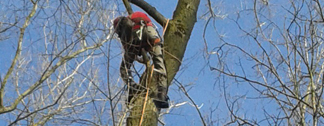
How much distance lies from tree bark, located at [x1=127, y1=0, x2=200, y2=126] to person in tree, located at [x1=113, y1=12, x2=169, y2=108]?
0.07m

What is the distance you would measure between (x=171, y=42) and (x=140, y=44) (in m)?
0.28

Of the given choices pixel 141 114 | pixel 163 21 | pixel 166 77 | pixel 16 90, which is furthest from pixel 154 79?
pixel 16 90

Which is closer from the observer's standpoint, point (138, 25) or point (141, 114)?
point (141, 114)

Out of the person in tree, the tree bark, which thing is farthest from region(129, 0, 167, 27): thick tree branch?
the person in tree

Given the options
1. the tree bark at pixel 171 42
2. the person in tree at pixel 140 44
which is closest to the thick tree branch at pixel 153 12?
the tree bark at pixel 171 42

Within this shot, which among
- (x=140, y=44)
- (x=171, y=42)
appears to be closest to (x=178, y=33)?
(x=171, y=42)

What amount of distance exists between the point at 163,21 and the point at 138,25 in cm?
31

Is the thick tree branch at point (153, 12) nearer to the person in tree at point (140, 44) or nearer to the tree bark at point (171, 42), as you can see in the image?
the tree bark at point (171, 42)

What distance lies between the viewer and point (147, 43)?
4.20 metres

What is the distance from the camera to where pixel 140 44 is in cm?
416

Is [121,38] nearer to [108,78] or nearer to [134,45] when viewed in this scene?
[134,45]

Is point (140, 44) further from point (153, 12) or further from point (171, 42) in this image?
point (153, 12)

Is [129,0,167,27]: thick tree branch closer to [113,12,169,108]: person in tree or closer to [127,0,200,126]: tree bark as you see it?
[127,0,200,126]: tree bark

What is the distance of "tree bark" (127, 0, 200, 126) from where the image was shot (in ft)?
11.9
